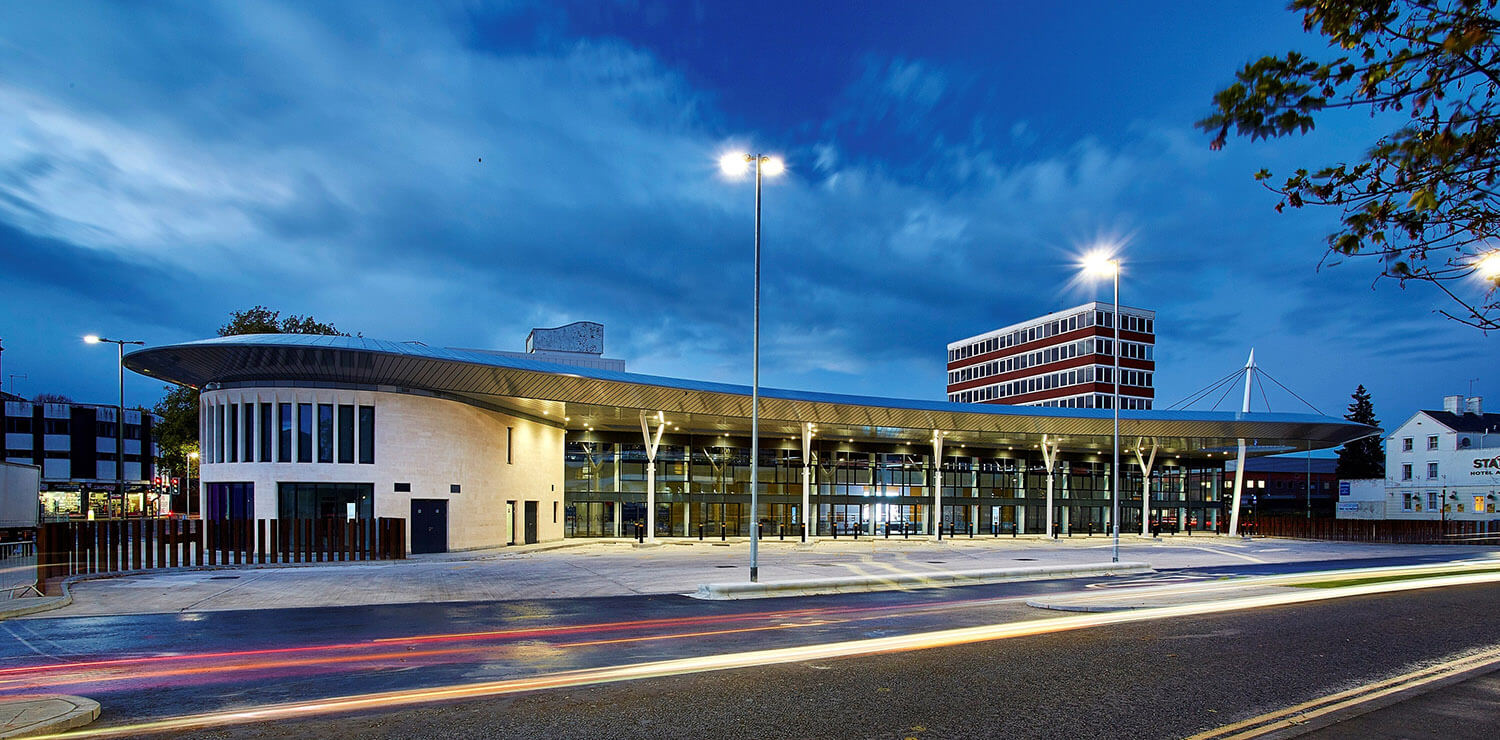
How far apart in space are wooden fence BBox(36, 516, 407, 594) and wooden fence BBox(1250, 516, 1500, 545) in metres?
59.8

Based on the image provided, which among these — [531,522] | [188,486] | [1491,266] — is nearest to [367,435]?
[531,522]

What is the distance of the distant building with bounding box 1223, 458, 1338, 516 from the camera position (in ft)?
323

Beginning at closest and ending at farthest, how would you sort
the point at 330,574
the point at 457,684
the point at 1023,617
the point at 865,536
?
the point at 457,684, the point at 1023,617, the point at 330,574, the point at 865,536

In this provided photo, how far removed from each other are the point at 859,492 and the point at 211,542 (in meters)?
38.7

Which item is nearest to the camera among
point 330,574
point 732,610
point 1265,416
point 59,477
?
point 732,610

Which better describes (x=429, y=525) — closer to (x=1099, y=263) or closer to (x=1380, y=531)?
(x=1099, y=263)

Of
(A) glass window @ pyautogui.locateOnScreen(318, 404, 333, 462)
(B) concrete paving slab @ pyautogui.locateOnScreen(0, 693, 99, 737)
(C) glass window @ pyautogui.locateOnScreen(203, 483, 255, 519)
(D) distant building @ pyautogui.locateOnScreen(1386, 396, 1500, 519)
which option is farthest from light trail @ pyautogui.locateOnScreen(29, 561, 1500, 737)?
(D) distant building @ pyautogui.locateOnScreen(1386, 396, 1500, 519)

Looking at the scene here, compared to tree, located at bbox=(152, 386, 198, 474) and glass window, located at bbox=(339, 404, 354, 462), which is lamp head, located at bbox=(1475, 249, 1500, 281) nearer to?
glass window, located at bbox=(339, 404, 354, 462)

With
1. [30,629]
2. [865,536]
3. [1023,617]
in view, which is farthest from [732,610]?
[865,536]

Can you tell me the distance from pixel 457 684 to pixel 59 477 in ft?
356

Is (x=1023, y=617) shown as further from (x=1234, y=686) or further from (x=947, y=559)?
(x=947, y=559)

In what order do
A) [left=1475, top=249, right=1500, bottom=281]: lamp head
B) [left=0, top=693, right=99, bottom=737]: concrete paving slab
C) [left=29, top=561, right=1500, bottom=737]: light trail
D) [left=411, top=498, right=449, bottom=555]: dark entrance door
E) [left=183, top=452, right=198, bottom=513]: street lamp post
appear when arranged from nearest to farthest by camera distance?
1. [left=1475, top=249, right=1500, bottom=281]: lamp head
2. [left=0, top=693, right=99, bottom=737]: concrete paving slab
3. [left=29, top=561, right=1500, bottom=737]: light trail
4. [left=411, top=498, right=449, bottom=555]: dark entrance door
5. [left=183, top=452, right=198, bottom=513]: street lamp post

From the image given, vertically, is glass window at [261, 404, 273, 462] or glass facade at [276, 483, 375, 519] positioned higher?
glass window at [261, 404, 273, 462]

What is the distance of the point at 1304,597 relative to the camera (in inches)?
Answer: 797
